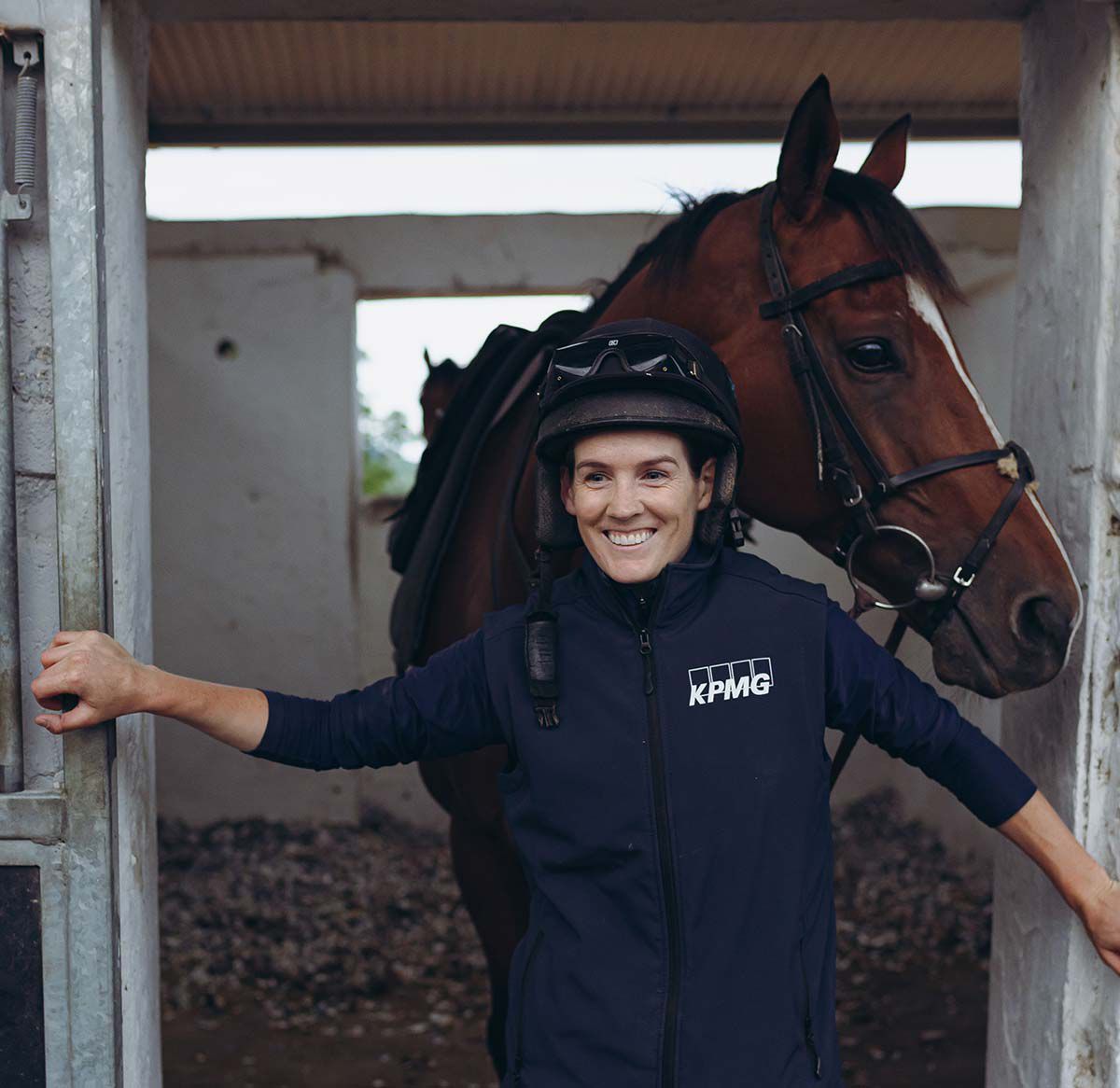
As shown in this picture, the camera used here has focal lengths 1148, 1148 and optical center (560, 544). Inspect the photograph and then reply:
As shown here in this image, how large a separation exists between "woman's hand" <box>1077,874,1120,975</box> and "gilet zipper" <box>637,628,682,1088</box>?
626mm

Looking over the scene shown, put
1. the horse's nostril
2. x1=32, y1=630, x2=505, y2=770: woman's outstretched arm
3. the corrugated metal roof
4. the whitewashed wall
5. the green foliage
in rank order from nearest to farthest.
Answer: x1=32, y1=630, x2=505, y2=770: woman's outstretched arm
the horse's nostril
the corrugated metal roof
the whitewashed wall
the green foliage

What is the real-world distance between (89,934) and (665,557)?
0.96 metres

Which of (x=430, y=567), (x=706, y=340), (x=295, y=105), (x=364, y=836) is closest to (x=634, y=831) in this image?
(x=706, y=340)

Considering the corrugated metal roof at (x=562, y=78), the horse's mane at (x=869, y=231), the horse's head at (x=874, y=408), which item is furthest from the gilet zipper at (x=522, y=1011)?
Result: the corrugated metal roof at (x=562, y=78)

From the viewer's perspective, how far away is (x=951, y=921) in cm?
489

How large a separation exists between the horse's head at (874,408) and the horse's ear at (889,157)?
0.30 metres

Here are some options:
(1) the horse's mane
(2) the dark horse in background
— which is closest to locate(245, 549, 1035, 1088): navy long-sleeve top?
(2) the dark horse in background

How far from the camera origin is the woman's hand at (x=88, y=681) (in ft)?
4.95

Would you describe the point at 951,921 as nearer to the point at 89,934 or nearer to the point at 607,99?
the point at 607,99

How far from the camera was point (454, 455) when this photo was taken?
2.98 m

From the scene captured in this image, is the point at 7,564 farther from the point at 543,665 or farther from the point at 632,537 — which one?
the point at 632,537

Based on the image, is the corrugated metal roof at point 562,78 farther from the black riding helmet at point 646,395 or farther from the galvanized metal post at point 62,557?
the black riding helmet at point 646,395

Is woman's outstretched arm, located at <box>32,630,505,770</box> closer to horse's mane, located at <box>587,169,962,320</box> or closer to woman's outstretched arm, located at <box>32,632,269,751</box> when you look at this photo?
woman's outstretched arm, located at <box>32,632,269,751</box>

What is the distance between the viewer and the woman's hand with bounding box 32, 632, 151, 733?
4.95ft
